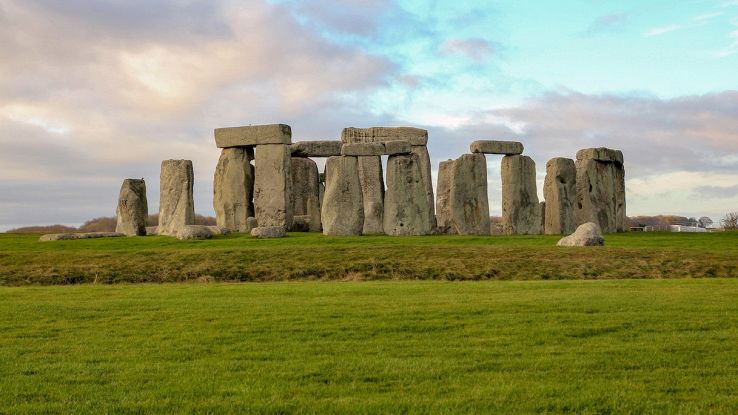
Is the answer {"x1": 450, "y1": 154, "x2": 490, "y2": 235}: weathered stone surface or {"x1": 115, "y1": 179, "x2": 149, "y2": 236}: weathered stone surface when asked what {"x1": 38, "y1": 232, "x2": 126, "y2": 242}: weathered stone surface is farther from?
{"x1": 450, "y1": 154, "x2": 490, "y2": 235}: weathered stone surface

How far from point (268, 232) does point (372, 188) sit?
469cm

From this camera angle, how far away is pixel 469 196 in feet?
97.6

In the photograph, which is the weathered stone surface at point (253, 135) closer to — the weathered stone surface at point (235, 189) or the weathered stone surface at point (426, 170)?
the weathered stone surface at point (235, 189)

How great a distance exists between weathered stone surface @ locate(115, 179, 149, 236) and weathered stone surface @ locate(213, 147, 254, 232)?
2.96 m

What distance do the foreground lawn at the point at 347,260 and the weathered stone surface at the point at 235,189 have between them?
5.00m

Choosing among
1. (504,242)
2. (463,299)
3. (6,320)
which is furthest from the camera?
(504,242)

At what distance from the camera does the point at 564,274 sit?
2039 centimetres

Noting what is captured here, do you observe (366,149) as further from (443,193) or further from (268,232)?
(443,193)

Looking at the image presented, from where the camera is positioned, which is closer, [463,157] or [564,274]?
[564,274]

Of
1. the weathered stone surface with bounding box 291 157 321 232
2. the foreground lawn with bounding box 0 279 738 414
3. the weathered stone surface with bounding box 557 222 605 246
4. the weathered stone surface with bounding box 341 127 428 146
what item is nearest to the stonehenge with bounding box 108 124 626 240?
the weathered stone surface with bounding box 341 127 428 146

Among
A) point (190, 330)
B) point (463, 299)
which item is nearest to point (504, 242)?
point (463, 299)

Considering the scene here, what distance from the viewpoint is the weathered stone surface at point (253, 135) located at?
96.1 feet

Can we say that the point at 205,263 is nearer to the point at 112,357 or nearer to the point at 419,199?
Answer: the point at 419,199

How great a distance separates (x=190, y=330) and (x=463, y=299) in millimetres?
4827
